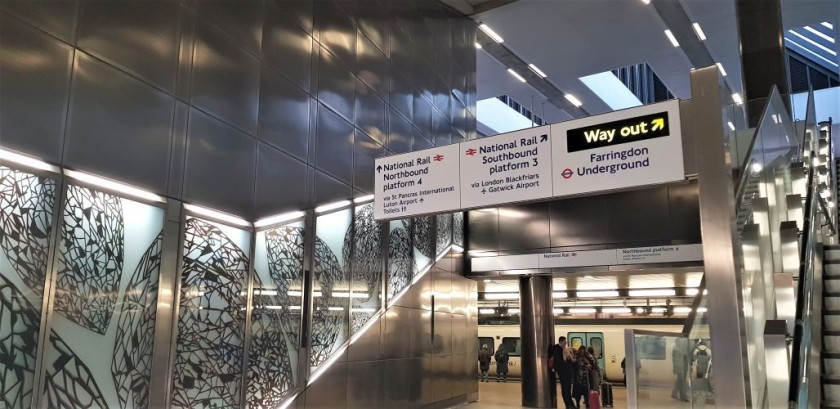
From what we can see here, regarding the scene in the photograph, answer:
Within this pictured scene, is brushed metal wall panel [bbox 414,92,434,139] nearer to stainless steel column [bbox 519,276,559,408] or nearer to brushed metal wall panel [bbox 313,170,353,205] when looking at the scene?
brushed metal wall panel [bbox 313,170,353,205]

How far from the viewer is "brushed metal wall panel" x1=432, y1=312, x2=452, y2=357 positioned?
11.5m

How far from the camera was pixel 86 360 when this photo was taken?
15.6 ft

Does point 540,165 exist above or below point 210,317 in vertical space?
above

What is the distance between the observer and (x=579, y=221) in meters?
12.4

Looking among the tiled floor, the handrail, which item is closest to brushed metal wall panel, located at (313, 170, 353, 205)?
the handrail

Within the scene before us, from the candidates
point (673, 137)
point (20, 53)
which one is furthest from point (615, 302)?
point (20, 53)

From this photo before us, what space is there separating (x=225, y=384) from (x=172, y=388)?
0.77 metres

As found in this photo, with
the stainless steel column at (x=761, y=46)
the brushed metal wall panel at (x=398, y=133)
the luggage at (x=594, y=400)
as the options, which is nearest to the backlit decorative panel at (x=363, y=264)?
the brushed metal wall panel at (x=398, y=133)

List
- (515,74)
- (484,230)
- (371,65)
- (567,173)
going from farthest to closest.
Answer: (515,74) < (484,230) < (371,65) < (567,173)

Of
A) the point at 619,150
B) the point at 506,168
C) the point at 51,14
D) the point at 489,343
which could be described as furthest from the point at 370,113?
the point at 489,343

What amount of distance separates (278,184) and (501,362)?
51.3 ft

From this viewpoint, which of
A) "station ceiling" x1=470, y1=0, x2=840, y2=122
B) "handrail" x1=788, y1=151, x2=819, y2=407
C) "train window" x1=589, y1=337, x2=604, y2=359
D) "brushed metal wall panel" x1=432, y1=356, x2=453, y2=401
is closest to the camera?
"handrail" x1=788, y1=151, x2=819, y2=407

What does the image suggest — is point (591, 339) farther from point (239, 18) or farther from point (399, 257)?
point (239, 18)

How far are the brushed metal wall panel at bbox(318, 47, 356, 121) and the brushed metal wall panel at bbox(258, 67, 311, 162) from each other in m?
0.50
